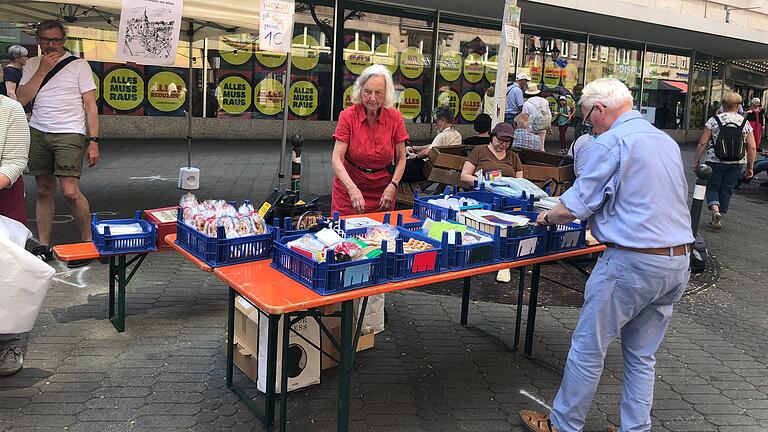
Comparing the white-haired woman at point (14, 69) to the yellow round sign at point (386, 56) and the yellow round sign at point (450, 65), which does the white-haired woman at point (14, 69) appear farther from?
the yellow round sign at point (450, 65)

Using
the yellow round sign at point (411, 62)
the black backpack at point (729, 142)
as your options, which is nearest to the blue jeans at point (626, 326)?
the black backpack at point (729, 142)

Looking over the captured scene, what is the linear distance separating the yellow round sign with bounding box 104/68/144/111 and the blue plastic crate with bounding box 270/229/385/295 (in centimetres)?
1331

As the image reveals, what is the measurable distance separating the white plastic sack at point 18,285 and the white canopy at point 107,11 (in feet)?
9.81

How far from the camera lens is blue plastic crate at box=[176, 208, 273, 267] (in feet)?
11.0

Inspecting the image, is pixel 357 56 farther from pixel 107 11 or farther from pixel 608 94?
pixel 608 94

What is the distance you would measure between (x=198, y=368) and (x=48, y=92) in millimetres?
3069

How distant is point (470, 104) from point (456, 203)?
15620 millimetres

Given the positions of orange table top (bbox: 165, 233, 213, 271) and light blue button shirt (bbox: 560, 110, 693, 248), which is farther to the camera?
orange table top (bbox: 165, 233, 213, 271)

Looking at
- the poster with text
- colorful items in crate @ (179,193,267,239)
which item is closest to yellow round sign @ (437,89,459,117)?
the poster with text

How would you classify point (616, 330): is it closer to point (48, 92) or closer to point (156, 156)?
point (48, 92)

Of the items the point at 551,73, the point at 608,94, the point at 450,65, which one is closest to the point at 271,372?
the point at 608,94

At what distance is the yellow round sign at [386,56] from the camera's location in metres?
17.5

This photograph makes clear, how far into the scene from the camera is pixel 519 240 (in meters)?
3.75

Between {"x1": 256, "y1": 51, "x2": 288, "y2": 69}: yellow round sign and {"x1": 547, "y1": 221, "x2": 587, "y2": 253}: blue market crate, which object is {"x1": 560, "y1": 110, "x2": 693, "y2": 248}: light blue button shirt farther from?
{"x1": 256, "y1": 51, "x2": 288, "y2": 69}: yellow round sign
